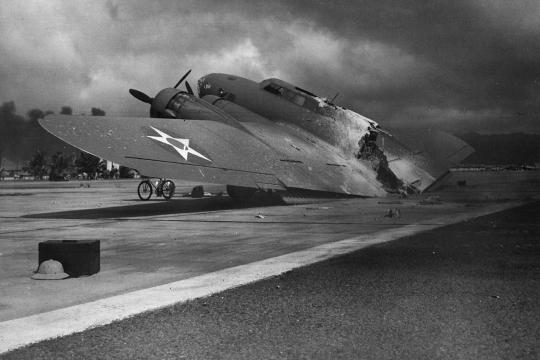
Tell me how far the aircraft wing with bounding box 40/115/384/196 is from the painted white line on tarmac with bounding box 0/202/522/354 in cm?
784

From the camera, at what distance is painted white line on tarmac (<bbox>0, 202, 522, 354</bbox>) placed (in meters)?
5.45

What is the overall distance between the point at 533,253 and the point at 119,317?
7792 millimetres

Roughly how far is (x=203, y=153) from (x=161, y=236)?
620cm

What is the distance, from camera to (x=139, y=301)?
6.73 metres

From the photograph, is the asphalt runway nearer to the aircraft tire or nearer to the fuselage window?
the aircraft tire

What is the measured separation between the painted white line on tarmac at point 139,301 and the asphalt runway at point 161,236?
0.34 meters

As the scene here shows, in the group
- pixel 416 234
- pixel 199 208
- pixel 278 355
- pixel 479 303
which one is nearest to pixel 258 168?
pixel 199 208

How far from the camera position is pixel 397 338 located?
203 inches

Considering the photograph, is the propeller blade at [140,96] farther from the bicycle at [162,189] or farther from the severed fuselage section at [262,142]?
the bicycle at [162,189]

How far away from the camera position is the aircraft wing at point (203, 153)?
17.1 meters

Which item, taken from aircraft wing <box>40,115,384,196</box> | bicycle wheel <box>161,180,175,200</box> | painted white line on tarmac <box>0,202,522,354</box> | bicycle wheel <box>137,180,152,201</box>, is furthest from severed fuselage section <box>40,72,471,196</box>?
painted white line on tarmac <box>0,202,522,354</box>


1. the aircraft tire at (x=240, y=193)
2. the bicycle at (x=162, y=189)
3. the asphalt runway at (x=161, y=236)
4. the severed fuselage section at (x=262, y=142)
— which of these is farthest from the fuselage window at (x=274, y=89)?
the asphalt runway at (x=161, y=236)

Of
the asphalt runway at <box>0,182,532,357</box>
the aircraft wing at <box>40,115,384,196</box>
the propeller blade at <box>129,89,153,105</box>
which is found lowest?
the asphalt runway at <box>0,182,532,357</box>

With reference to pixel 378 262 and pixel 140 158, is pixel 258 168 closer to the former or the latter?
pixel 140 158
